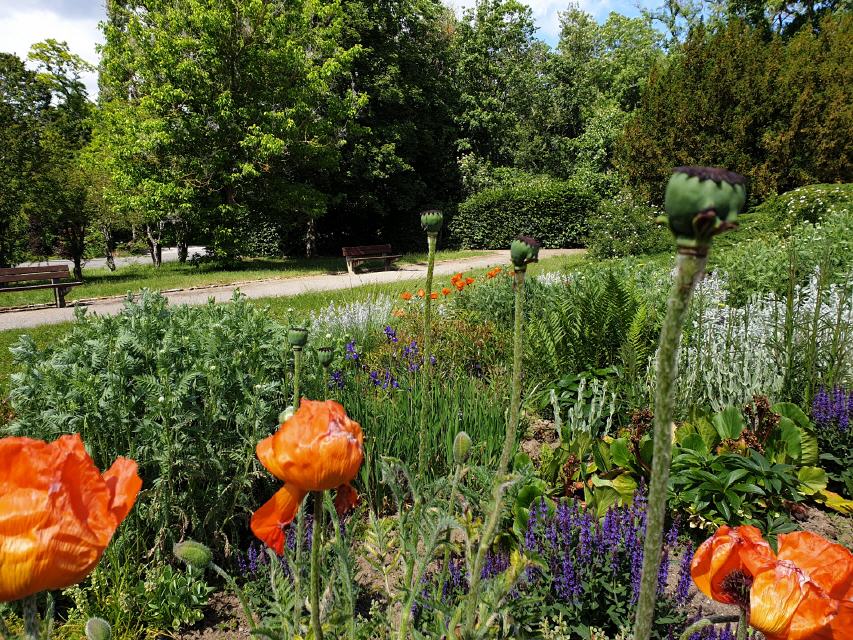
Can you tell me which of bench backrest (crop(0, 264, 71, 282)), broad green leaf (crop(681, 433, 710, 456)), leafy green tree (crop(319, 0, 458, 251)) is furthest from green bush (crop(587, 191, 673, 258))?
bench backrest (crop(0, 264, 71, 282))

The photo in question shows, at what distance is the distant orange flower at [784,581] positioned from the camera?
0.70 metres

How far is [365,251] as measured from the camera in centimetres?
1520

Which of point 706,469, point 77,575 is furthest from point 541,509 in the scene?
point 77,575

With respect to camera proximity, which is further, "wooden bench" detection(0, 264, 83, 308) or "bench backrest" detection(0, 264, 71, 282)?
"bench backrest" detection(0, 264, 71, 282)

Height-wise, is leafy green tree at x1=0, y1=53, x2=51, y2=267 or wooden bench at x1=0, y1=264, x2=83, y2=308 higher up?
leafy green tree at x1=0, y1=53, x2=51, y2=267

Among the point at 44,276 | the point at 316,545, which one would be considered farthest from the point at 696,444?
the point at 44,276

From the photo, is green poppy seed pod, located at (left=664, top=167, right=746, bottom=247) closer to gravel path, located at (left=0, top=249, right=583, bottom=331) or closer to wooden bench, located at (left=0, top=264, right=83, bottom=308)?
gravel path, located at (left=0, top=249, right=583, bottom=331)

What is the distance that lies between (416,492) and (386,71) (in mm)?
21049

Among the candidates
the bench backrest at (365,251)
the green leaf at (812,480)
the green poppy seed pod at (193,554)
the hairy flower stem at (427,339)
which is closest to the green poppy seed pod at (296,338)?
the hairy flower stem at (427,339)

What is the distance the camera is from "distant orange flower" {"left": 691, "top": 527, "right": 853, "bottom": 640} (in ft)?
2.29

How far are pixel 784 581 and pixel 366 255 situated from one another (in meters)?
14.8

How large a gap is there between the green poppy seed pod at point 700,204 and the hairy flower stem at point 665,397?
0.01 m

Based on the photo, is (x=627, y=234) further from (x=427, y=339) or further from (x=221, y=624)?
(x=427, y=339)

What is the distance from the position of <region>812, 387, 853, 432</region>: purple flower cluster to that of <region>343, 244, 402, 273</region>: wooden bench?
1222cm
